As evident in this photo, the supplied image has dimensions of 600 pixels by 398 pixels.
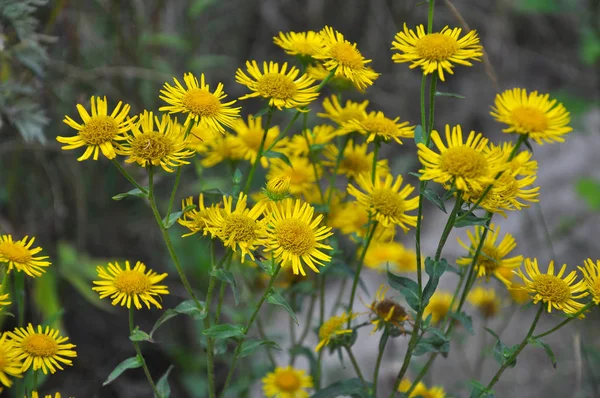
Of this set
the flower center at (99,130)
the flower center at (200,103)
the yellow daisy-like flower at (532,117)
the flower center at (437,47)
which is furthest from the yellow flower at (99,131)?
the yellow daisy-like flower at (532,117)

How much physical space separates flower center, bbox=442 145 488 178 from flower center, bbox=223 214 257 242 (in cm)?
35

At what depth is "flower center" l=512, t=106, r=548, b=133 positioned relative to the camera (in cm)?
109

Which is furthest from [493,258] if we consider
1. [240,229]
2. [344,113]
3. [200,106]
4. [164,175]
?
[164,175]

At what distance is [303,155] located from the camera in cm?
164

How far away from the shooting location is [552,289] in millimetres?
1208

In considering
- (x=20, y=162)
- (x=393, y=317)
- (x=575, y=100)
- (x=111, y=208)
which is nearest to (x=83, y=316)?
(x=111, y=208)

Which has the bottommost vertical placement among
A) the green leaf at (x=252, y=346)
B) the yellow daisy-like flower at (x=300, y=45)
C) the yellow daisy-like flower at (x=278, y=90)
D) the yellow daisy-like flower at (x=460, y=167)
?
the green leaf at (x=252, y=346)

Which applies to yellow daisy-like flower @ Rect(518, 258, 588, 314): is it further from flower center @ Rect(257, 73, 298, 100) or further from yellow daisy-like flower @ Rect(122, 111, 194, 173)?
yellow daisy-like flower @ Rect(122, 111, 194, 173)

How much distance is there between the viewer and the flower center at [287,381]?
171 centimetres

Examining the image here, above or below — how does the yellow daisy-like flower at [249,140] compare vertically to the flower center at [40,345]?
above

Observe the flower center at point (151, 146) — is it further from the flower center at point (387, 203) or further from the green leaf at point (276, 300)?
the flower center at point (387, 203)

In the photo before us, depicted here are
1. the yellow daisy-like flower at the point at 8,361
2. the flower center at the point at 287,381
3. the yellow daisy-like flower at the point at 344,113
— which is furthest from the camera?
the flower center at the point at 287,381

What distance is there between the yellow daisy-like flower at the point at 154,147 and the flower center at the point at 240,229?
0.44 feet

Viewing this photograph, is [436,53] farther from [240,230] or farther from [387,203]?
[240,230]
